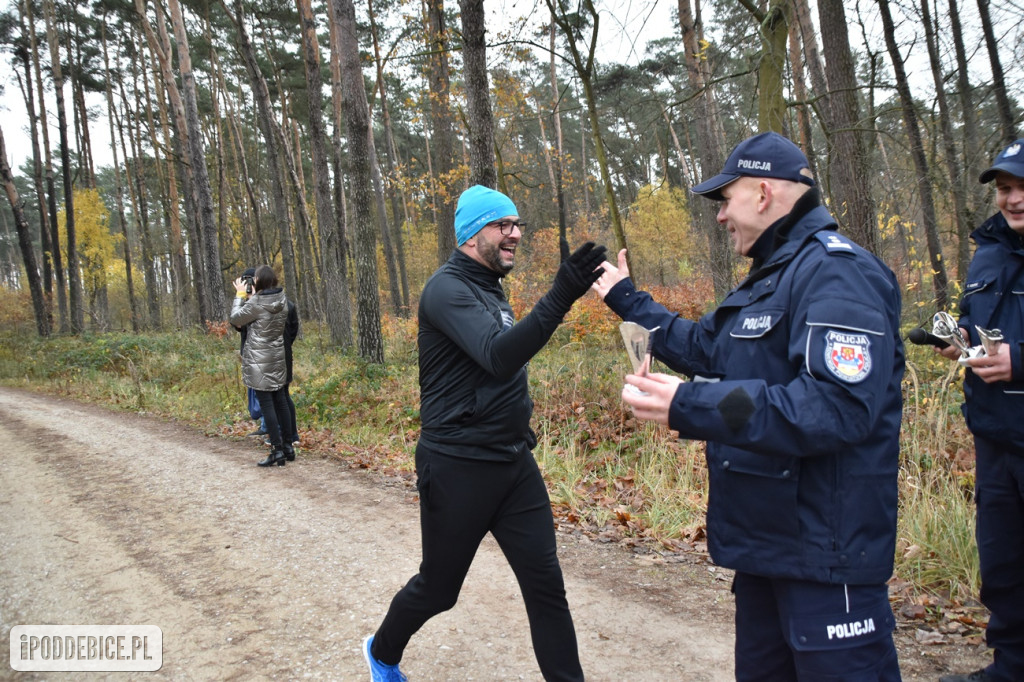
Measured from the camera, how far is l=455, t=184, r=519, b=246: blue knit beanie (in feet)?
9.41

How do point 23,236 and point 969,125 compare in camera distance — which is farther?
point 23,236

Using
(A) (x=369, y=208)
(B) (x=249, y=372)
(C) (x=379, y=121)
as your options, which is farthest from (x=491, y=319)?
(C) (x=379, y=121)

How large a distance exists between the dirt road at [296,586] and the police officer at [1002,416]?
584 mm

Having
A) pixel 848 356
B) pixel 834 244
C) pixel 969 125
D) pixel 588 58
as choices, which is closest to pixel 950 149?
pixel 969 125

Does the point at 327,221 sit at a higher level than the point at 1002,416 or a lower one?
higher

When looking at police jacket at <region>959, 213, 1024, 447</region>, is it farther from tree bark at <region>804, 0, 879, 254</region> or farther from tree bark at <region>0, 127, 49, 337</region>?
tree bark at <region>0, 127, 49, 337</region>

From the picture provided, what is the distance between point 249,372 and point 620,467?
14.5 ft

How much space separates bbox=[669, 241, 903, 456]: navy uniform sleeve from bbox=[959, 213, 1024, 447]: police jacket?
1393 millimetres

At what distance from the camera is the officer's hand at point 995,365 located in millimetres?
2654

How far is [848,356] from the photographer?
Answer: 162 cm

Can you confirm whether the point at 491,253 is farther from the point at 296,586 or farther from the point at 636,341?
the point at 296,586

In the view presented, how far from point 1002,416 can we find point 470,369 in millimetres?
2230

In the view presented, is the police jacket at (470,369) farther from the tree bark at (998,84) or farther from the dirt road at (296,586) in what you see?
the tree bark at (998,84)

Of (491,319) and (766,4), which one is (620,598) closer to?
(491,319)
